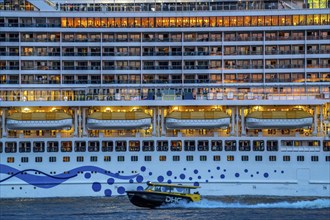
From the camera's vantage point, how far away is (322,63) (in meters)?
64.3

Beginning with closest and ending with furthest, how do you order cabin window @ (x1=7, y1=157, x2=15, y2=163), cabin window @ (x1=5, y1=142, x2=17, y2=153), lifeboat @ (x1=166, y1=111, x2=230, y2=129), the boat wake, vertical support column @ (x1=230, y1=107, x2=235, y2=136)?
the boat wake, cabin window @ (x1=7, y1=157, x2=15, y2=163), cabin window @ (x1=5, y1=142, x2=17, y2=153), lifeboat @ (x1=166, y1=111, x2=230, y2=129), vertical support column @ (x1=230, y1=107, x2=235, y2=136)

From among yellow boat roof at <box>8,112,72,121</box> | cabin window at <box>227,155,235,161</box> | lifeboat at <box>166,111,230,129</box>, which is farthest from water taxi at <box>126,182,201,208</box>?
yellow boat roof at <box>8,112,72,121</box>

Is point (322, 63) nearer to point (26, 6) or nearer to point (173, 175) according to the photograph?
point (173, 175)

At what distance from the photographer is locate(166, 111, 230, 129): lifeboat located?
6191cm

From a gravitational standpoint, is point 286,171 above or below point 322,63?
below

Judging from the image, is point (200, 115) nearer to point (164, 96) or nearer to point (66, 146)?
point (164, 96)

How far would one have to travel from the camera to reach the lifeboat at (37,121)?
6178cm

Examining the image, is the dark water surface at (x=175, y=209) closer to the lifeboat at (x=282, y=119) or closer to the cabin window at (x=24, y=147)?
the cabin window at (x=24, y=147)

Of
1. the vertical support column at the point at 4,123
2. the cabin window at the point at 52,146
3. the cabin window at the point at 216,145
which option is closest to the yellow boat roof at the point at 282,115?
the cabin window at the point at 216,145

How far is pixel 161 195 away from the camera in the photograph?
58719mm

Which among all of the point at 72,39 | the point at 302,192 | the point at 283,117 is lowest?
the point at 302,192

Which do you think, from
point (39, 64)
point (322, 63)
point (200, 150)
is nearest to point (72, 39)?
point (39, 64)

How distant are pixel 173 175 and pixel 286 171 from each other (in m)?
6.45

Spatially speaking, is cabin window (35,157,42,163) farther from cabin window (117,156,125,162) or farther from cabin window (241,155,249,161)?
cabin window (241,155,249,161)
